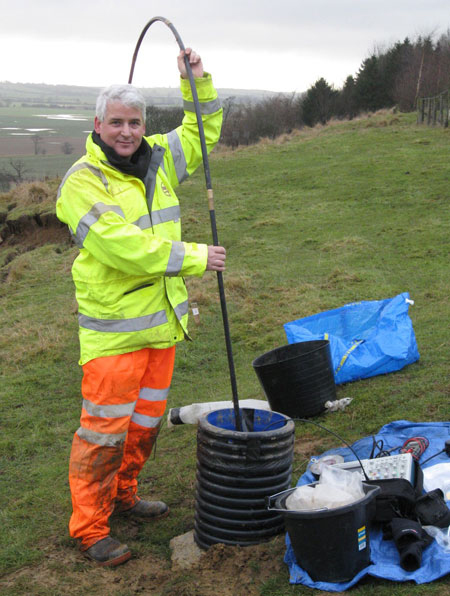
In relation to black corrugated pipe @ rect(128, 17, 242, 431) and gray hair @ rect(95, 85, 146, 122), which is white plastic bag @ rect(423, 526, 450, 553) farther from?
gray hair @ rect(95, 85, 146, 122)

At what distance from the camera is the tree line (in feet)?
114

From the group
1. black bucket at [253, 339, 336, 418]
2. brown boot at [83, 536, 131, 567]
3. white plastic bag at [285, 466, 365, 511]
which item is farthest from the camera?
black bucket at [253, 339, 336, 418]

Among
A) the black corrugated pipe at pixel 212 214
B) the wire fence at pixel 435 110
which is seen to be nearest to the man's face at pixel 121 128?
the black corrugated pipe at pixel 212 214

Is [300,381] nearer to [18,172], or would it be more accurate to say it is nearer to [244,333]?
[244,333]

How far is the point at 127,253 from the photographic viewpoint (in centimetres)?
Answer: 309

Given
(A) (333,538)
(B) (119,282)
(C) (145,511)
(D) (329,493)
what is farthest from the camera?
(C) (145,511)

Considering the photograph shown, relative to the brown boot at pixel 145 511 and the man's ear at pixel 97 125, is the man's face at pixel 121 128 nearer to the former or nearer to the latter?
the man's ear at pixel 97 125

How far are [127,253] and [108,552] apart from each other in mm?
1572

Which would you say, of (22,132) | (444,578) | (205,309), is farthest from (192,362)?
(22,132)

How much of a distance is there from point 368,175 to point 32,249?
8.35 m

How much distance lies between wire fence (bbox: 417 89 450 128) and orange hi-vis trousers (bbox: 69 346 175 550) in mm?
20025

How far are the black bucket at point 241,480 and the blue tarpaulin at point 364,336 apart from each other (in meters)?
2.43

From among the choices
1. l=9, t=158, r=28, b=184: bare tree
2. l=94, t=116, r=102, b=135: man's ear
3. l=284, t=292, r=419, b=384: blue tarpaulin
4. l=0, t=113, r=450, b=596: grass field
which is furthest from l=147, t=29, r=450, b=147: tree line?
l=94, t=116, r=102, b=135: man's ear

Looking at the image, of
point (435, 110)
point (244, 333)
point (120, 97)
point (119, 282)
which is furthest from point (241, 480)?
point (435, 110)
